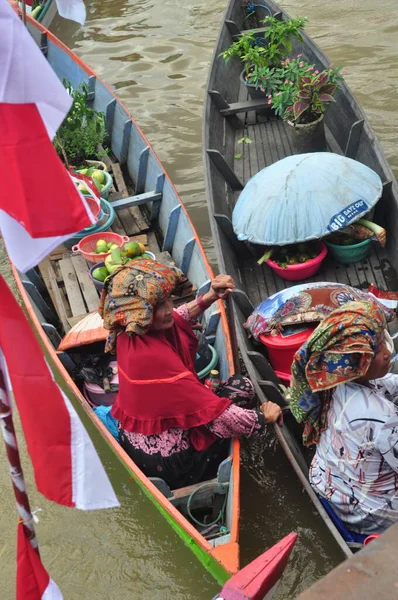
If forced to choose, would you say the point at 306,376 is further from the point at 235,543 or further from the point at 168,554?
the point at 168,554

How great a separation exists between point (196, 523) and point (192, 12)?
1002cm

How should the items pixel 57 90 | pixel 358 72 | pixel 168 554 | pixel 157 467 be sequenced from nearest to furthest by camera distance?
1. pixel 57 90
2. pixel 157 467
3. pixel 168 554
4. pixel 358 72

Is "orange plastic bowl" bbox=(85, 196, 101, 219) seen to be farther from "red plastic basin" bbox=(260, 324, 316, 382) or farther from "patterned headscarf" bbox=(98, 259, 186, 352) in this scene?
"patterned headscarf" bbox=(98, 259, 186, 352)

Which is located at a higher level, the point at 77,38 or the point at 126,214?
the point at 77,38

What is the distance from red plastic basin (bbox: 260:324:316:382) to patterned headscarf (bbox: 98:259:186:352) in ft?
3.49

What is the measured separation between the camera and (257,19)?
801 centimetres

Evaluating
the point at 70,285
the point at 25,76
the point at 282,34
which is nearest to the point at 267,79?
the point at 282,34

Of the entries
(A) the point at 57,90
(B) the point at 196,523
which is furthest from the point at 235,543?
(A) the point at 57,90

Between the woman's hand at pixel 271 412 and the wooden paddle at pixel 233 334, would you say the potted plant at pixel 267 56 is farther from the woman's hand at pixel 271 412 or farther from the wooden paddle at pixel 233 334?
the woman's hand at pixel 271 412

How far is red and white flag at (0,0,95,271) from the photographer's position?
202 centimetres

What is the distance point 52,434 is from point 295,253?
9.35 feet

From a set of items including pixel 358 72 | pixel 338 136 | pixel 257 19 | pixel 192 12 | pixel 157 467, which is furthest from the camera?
pixel 192 12

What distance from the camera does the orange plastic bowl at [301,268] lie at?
4543 mm

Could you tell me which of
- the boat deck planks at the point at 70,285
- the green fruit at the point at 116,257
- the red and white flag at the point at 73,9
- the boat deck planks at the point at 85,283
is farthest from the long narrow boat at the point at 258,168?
the red and white flag at the point at 73,9
